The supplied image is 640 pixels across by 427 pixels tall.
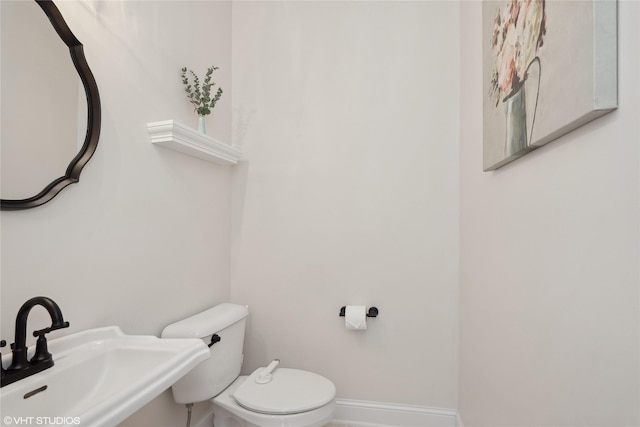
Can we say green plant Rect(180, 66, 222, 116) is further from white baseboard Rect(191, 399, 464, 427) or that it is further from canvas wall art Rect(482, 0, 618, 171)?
white baseboard Rect(191, 399, 464, 427)

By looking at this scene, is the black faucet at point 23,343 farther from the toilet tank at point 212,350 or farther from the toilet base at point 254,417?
the toilet base at point 254,417

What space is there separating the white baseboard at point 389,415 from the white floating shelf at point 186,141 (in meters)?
1.56

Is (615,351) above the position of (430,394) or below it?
above

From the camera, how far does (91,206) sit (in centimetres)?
118

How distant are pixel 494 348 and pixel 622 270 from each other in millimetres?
799

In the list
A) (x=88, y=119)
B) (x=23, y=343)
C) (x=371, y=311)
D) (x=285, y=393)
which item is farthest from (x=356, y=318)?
(x=88, y=119)

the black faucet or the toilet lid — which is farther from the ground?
the black faucet

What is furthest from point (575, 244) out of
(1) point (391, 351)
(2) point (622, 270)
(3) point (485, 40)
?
(1) point (391, 351)

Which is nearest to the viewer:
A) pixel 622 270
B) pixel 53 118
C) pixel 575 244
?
pixel 622 270

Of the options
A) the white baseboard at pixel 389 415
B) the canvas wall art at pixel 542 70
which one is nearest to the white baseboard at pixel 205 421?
the white baseboard at pixel 389 415

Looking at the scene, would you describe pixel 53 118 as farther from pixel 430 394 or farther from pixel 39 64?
pixel 430 394

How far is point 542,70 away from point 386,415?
1.86 metres

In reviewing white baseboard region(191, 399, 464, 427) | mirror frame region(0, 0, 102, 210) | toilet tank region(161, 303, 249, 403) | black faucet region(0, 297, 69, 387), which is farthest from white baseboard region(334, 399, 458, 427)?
mirror frame region(0, 0, 102, 210)

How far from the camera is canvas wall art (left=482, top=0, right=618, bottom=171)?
60 centimetres
